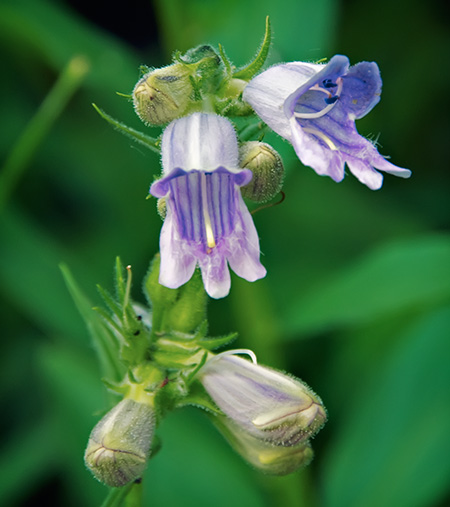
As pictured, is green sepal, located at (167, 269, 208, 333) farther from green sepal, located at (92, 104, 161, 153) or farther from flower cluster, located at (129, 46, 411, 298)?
green sepal, located at (92, 104, 161, 153)

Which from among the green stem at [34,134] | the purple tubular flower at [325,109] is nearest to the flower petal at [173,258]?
the purple tubular flower at [325,109]

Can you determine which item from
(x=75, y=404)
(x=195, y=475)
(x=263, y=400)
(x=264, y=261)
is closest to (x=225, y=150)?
(x=263, y=400)

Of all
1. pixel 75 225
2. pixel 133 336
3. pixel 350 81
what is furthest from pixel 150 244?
pixel 350 81

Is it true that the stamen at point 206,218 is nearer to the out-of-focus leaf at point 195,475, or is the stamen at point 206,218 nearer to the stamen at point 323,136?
the stamen at point 323,136

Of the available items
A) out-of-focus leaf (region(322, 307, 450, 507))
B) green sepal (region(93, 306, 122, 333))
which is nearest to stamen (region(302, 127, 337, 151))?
green sepal (region(93, 306, 122, 333))

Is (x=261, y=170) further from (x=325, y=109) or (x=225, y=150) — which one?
(x=325, y=109)
